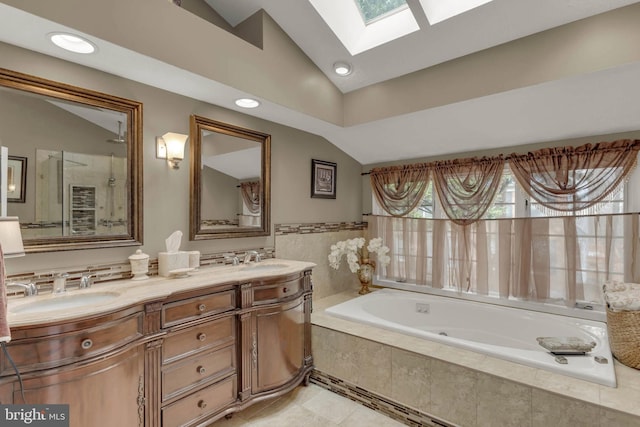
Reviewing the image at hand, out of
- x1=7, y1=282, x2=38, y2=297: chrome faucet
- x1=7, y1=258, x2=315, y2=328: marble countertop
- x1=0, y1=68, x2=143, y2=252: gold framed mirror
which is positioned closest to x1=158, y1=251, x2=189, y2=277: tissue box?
x1=7, y1=258, x2=315, y2=328: marble countertop

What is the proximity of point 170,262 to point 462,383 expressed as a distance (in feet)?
6.34

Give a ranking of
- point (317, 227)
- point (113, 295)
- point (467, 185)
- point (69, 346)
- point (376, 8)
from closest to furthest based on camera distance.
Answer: point (69, 346) < point (113, 295) < point (376, 8) < point (467, 185) < point (317, 227)

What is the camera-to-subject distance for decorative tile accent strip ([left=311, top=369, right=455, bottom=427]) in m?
2.05

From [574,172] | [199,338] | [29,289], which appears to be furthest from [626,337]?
[29,289]

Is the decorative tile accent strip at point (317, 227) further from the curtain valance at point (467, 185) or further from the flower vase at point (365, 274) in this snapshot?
the curtain valance at point (467, 185)

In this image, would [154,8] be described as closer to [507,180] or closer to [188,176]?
[188,176]

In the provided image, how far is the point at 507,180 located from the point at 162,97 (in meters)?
2.96

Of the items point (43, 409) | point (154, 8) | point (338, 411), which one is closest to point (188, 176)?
point (154, 8)

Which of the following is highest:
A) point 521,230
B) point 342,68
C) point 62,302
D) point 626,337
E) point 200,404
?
point 342,68

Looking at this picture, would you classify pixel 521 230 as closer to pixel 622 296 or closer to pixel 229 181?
pixel 622 296

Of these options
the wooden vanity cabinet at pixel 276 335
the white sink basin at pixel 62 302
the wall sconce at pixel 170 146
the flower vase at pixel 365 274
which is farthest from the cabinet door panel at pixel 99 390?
the flower vase at pixel 365 274

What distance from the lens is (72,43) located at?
64.2 inches

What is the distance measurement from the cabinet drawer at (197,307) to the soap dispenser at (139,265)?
0.40 metres

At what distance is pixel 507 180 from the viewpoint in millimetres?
3018
